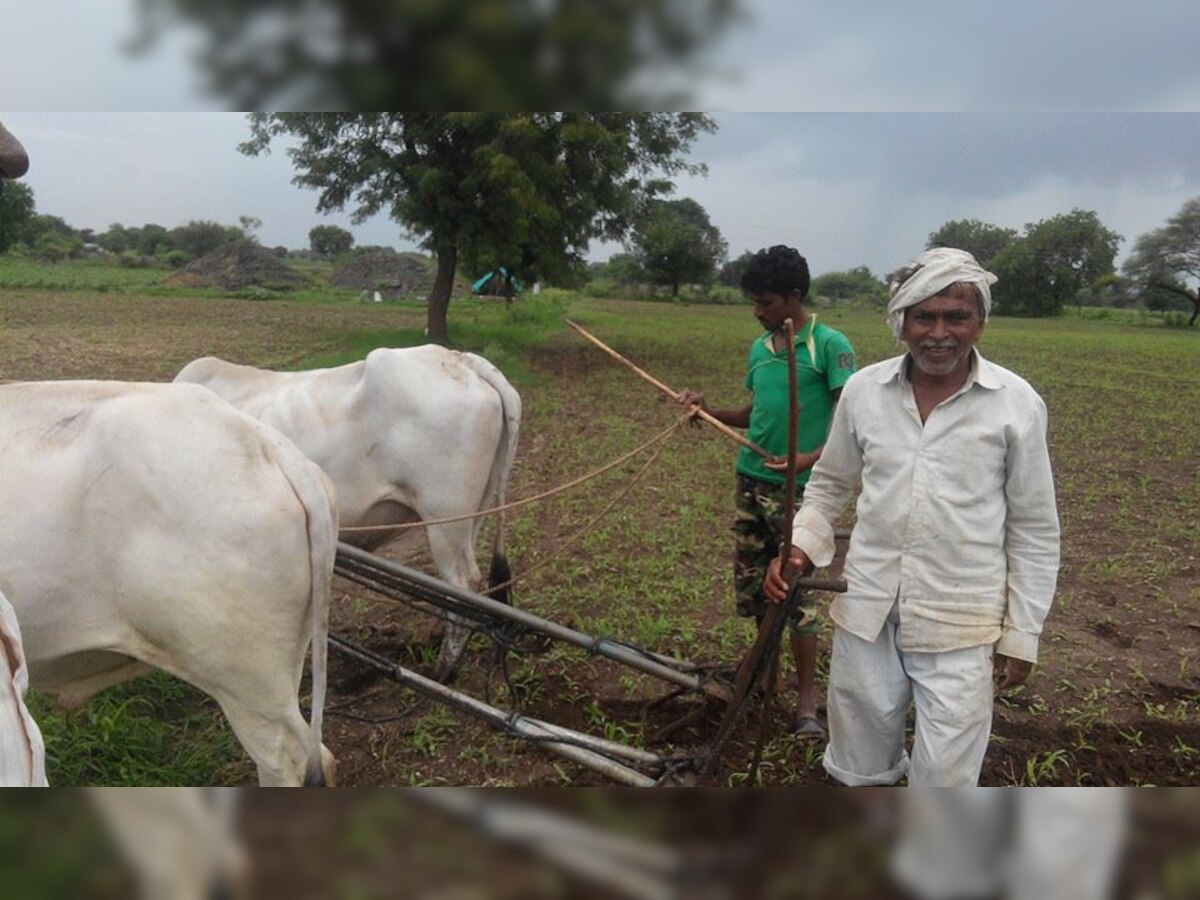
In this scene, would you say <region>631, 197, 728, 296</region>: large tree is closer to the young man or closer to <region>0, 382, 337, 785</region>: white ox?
the young man

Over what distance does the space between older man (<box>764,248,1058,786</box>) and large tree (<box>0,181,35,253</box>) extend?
2573mm

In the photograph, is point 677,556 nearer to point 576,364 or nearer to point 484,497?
point 484,497

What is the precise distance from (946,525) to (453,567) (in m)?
2.58

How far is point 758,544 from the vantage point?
3.40m

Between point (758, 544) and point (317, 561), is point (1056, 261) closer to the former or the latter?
point (758, 544)

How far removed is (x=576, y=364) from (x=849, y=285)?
25.2 ft

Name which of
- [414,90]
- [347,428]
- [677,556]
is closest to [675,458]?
[677,556]

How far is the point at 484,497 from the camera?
4.23 meters

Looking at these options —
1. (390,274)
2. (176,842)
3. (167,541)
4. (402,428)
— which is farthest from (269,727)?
(390,274)

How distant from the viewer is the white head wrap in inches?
76.3

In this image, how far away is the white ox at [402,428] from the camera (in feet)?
12.9

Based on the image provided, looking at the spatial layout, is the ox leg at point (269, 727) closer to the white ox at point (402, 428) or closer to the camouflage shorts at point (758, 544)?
the white ox at point (402, 428)

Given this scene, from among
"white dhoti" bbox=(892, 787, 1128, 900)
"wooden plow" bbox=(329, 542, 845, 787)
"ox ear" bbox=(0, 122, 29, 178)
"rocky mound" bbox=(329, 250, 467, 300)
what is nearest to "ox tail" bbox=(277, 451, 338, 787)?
"wooden plow" bbox=(329, 542, 845, 787)

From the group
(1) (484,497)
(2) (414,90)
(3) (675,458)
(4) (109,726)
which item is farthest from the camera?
(3) (675,458)
